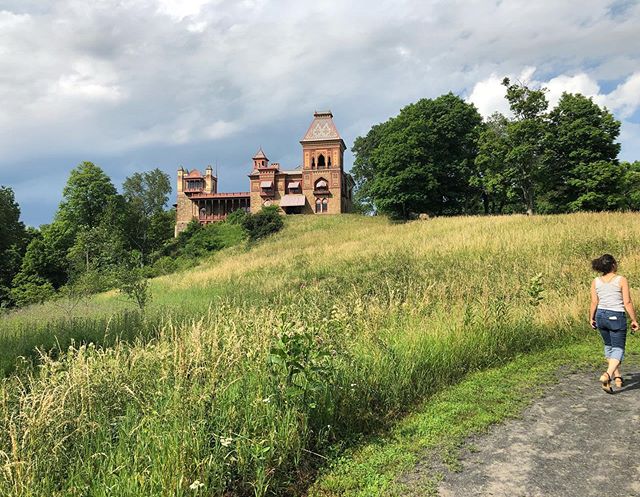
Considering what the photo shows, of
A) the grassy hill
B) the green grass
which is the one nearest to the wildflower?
the grassy hill

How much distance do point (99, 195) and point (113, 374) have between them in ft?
216

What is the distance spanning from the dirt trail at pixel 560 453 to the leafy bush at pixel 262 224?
45.4 metres

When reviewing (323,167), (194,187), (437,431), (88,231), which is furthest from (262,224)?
(437,431)

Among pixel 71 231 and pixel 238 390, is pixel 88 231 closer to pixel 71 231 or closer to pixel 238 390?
pixel 71 231

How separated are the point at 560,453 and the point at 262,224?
4878 centimetres

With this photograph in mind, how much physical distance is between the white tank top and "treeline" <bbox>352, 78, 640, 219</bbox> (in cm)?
3223

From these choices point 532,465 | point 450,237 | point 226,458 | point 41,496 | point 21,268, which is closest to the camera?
point 41,496

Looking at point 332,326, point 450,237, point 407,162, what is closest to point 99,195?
point 407,162

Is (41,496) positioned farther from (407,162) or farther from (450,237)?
(407,162)

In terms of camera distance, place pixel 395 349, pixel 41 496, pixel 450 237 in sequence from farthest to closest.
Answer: pixel 450 237
pixel 395 349
pixel 41 496

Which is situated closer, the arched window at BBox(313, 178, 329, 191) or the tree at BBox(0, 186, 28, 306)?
the tree at BBox(0, 186, 28, 306)

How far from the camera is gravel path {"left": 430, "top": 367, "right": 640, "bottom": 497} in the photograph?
130 inches

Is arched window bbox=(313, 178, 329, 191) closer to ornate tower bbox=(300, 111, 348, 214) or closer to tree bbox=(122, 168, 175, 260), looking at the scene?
ornate tower bbox=(300, 111, 348, 214)

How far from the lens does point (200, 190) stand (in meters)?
70.2
